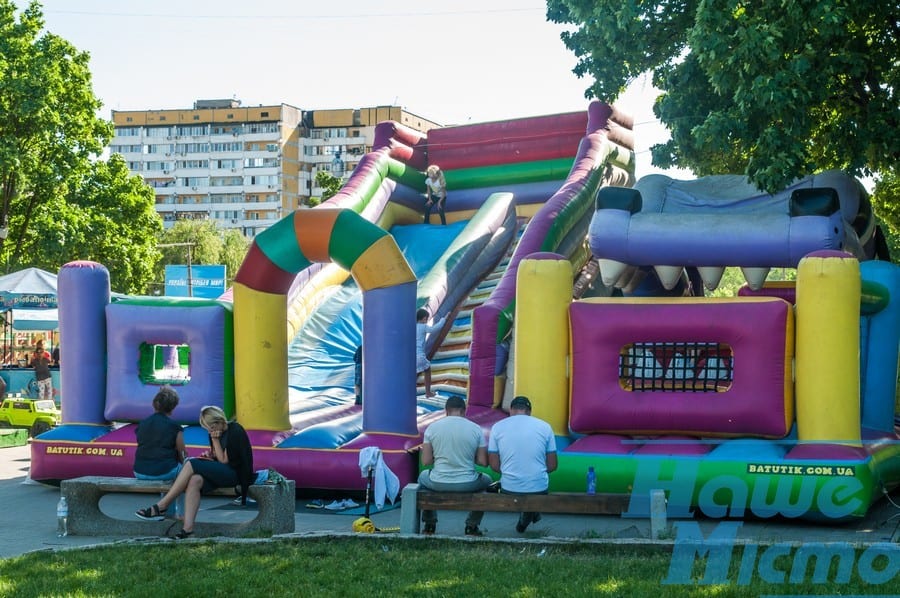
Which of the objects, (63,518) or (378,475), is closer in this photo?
(63,518)

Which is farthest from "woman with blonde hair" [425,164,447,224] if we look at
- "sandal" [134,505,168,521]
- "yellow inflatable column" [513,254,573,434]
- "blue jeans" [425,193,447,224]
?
"sandal" [134,505,168,521]

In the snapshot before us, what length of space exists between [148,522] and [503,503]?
2.87 m

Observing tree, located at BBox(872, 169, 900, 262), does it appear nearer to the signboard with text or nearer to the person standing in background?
the person standing in background

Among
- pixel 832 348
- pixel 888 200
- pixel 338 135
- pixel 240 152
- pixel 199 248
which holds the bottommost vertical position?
Answer: pixel 832 348

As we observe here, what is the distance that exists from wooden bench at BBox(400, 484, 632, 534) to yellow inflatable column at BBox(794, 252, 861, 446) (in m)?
2.61

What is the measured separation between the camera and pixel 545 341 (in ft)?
35.7

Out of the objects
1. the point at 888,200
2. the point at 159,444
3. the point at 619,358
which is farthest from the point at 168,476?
the point at 888,200

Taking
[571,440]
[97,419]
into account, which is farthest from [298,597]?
[97,419]

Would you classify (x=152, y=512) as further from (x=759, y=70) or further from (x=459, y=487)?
(x=759, y=70)

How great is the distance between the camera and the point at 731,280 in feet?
383

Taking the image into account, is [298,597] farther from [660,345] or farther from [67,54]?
[67,54]

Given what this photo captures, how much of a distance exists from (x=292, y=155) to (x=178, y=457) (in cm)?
8564

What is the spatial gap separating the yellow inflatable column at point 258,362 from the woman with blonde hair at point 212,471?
2817mm

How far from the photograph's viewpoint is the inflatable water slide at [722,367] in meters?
9.88
